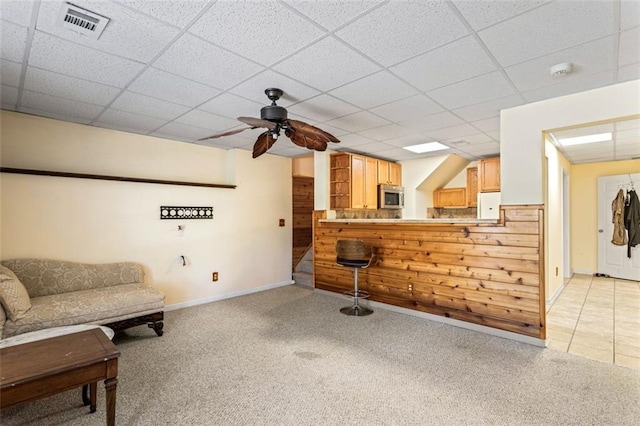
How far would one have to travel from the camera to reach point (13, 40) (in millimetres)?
1892

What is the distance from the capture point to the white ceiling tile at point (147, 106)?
9.31ft

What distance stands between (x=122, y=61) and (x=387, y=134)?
3.03 meters

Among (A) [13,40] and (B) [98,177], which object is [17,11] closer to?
(A) [13,40]

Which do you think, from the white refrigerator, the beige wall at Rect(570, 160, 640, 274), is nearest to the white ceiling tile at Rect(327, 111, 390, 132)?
the white refrigerator

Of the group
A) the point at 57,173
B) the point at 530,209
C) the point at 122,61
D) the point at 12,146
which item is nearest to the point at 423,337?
the point at 530,209

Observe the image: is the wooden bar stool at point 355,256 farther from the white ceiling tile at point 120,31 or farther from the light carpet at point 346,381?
the white ceiling tile at point 120,31

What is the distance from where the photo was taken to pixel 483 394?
7.06 feet

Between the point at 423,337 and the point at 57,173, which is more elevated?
the point at 57,173

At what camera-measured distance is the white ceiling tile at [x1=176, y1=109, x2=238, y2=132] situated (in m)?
3.28

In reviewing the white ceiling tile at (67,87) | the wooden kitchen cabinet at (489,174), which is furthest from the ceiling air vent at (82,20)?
the wooden kitchen cabinet at (489,174)

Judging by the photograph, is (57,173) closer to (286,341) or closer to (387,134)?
(286,341)

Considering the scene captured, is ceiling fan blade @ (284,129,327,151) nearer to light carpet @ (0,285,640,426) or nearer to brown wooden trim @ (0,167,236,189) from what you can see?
light carpet @ (0,285,640,426)

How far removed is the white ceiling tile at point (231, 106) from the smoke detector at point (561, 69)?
2.33m

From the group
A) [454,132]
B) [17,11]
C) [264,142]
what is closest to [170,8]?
[17,11]
